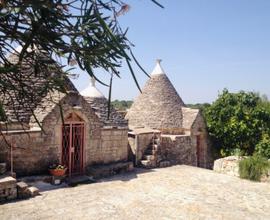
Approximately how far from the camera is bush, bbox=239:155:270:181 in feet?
40.8

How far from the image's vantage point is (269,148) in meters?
15.5

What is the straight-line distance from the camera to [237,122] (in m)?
17.5

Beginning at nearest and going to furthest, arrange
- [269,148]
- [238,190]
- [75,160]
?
[238,190]
[75,160]
[269,148]

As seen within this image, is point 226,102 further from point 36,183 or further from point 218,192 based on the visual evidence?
point 36,183

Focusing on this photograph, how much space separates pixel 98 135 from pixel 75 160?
155cm

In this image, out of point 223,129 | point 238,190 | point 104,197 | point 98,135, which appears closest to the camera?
point 104,197

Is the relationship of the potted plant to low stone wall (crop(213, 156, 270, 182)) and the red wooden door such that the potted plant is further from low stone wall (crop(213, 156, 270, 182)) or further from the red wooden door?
low stone wall (crop(213, 156, 270, 182))

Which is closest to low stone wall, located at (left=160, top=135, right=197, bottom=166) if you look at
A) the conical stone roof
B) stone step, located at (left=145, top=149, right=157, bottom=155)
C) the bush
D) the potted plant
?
stone step, located at (left=145, top=149, right=157, bottom=155)

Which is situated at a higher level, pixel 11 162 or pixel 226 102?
pixel 226 102

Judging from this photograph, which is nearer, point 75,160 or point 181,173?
point 75,160

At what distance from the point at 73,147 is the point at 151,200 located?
4.53 metres

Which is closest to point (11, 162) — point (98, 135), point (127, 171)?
point (98, 135)

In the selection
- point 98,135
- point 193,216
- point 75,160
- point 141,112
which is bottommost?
point 193,216

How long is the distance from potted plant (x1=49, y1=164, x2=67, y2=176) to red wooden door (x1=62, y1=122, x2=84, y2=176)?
0.71 meters
